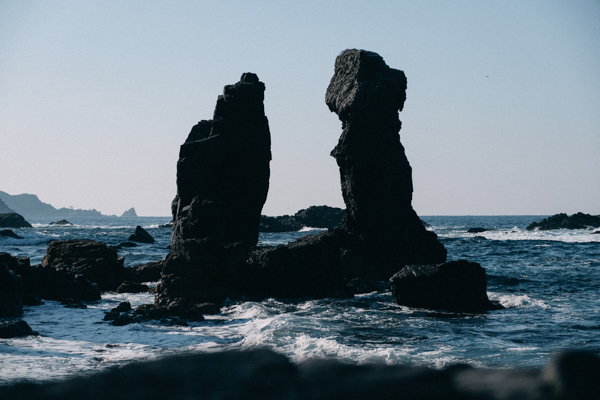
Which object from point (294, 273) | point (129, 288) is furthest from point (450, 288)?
point (129, 288)

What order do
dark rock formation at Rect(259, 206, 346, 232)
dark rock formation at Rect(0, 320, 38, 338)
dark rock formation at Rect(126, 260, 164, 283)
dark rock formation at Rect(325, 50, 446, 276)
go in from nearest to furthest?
dark rock formation at Rect(0, 320, 38, 338)
dark rock formation at Rect(126, 260, 164, 283)
dark rock formation at Rect(325, 50, 446, 276)
dark rock formation at Rect(259, 206, 346, 232)

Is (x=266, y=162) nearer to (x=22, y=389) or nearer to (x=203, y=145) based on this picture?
(x=203, y=145)

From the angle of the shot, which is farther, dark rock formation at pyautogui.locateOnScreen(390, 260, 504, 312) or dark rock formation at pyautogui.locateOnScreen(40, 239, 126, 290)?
dark rock formation at pyautogui.locateOnScreen(40, 239, 126, 290)

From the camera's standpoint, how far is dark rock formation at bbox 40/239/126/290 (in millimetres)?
22375

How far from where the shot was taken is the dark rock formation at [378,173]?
84.1ft

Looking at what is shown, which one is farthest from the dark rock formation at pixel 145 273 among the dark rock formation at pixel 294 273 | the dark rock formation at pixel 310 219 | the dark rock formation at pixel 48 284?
the dark rock formation at pixel 310 219

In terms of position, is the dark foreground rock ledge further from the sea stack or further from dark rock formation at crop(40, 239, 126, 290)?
dark rock formation at crop(40, 239, 126, 290)

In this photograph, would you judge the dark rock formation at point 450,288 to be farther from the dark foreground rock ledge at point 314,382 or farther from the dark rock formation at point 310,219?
the dark rock formation at point 310,219

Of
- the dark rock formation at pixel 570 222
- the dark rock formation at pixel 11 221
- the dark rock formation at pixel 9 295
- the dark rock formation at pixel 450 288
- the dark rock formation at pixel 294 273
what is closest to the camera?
the dark rock formation at pixel 9 295

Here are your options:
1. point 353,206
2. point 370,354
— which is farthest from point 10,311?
point 353,206

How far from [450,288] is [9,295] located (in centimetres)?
1324

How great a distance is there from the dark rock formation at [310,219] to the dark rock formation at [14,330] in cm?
7791

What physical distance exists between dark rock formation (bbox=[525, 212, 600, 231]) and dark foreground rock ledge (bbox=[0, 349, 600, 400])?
259 feet

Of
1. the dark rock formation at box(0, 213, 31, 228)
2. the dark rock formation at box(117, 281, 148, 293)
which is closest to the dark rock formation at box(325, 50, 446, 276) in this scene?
the dark rock formation at box(117, 281, 148, 293)
